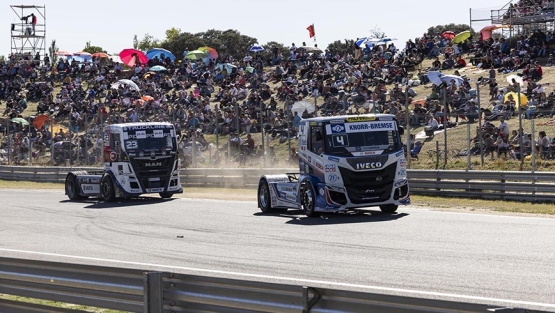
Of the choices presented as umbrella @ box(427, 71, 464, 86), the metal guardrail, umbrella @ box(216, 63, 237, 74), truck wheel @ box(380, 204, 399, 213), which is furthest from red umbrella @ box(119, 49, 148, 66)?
the metal guardrail

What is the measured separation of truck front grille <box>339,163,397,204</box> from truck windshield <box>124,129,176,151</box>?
9154 mm

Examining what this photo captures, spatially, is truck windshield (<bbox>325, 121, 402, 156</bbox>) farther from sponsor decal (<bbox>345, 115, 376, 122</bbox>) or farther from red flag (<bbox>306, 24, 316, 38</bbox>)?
red flag (<bbox>306, 24, 316, 38</bbox>)

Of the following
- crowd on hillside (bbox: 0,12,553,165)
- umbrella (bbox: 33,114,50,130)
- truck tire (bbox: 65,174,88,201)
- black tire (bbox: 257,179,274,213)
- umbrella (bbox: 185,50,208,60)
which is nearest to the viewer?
black tire (bbox: 257,179,274,213)

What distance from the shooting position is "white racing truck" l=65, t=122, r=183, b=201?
27.2 metres

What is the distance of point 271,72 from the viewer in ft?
165

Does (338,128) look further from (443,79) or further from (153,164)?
(443,79)

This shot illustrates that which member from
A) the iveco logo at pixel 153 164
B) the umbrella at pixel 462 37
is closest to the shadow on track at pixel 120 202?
the iveco logo at pixel 153 164

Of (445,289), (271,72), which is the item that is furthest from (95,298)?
(271,72)

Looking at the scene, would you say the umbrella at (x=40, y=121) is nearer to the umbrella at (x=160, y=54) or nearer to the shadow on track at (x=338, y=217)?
the umbrella at (x=160, y=54)

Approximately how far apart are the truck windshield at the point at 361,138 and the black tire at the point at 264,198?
8.87 feet

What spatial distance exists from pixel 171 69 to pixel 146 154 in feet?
92.1

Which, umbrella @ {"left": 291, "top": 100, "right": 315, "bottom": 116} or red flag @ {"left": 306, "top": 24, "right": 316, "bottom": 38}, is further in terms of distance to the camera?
red flag @ {"left": 306, "top": 24, "right": 316, "bottom": 38}

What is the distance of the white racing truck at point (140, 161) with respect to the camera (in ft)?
89.3

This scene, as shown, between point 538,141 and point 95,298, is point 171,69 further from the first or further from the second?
point 95,298
